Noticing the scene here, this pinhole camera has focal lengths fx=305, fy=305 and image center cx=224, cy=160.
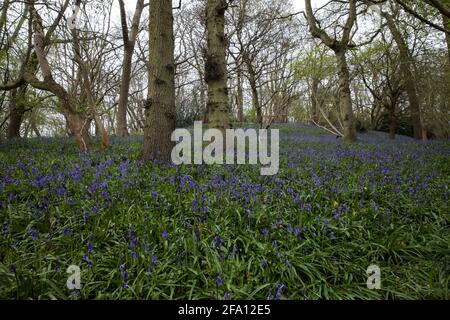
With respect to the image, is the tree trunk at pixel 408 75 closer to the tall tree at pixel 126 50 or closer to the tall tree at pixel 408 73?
the tall tree at pixel 408 73

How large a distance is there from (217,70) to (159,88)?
1.67 m

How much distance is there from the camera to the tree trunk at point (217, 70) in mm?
6938

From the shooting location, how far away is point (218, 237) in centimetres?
292

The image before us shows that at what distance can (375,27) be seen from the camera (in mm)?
14516

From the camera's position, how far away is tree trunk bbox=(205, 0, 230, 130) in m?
6.94

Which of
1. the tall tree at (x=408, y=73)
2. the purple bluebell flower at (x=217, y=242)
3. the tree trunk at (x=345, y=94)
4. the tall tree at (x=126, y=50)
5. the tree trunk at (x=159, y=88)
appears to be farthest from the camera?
the tall tree at (x=126, y=50)

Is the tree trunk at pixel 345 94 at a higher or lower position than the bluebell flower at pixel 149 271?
higher

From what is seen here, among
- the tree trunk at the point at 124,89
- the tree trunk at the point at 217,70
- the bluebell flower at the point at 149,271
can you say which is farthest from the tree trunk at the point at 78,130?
the tree trunk at the point at 124,89

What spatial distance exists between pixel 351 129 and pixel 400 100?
1312 cm

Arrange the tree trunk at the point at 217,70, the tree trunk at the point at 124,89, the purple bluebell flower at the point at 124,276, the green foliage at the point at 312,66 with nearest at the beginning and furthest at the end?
the purple bluebell flower at the point at 124,276 → the tree trunk at the point at 217,70 → the green foliage at the point at 312,66 → the tree trunk at the point at 124,89

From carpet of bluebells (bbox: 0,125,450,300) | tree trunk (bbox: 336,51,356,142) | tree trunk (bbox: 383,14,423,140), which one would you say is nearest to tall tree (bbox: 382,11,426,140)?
tree trunk (bbox: 383,14,423,140)

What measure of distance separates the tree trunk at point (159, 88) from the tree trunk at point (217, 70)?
124 cm

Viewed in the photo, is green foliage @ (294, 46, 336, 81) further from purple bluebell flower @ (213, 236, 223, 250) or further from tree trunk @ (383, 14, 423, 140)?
purple bluebell flower @ (213, 236, 223, 250)
